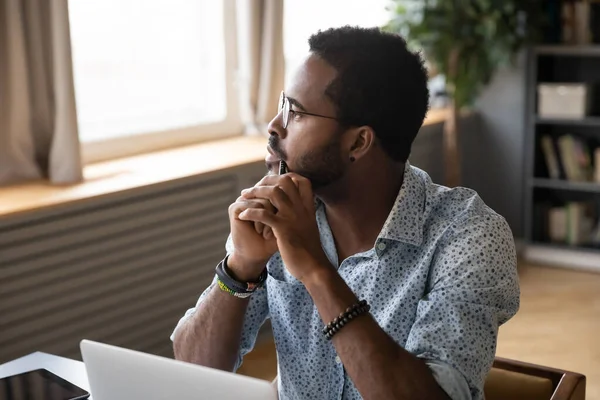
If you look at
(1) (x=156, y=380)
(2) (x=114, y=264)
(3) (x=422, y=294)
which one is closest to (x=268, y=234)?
(3) (x=422, y=294)

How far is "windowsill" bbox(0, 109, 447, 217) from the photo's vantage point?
8.69 ft

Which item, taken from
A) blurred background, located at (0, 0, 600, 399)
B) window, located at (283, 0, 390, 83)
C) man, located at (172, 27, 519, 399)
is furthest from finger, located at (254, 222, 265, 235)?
window, located at (283, 0, 390, 83)

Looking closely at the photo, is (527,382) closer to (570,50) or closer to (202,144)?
(202,144)

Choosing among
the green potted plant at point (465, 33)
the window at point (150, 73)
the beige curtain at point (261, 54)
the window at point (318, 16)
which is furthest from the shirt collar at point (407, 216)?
the green potted plant at point (465, 33)

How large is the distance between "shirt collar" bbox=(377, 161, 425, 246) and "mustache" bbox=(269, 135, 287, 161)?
224 millimetres

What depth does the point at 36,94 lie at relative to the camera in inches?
112

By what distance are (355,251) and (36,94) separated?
166 cm

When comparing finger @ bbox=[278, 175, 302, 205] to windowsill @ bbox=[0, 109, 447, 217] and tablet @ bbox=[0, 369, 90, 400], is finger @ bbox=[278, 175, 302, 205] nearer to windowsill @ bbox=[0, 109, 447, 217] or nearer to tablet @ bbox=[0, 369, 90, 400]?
tablet @ bbox=[0, 369, 90, 400]

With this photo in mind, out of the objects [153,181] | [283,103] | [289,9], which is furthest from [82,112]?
[283,103]

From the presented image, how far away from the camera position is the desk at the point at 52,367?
60.1 inches

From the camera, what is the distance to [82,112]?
3.30m

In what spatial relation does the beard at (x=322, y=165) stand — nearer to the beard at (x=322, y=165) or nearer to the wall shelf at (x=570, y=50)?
the beard at (x=322, y=165)

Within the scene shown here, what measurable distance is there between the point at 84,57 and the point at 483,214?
217cm

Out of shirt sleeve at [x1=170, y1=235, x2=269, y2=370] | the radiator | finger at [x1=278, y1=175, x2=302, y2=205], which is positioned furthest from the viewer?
the radiator
